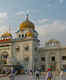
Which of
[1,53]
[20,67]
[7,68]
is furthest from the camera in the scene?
[1,53]

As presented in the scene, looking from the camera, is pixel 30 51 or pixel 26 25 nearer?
pixel 30 51

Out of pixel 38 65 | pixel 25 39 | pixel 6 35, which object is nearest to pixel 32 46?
pixel 25 39

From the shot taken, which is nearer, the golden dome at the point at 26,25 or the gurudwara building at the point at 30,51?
Result: the gurudwara building at the point at 30,51

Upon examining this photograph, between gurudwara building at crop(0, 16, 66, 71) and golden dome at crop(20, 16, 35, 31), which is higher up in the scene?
golden dome at crop(20, 16, 35, 31)

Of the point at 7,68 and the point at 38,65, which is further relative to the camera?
the point at 38,65

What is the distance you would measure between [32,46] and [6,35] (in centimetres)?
670

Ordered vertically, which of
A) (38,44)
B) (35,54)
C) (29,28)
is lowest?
(35,54)

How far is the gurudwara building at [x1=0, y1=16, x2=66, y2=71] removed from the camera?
32.1m

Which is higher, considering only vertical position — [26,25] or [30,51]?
[26,25]

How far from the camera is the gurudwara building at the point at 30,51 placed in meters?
32.1

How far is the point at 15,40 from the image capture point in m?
33.5

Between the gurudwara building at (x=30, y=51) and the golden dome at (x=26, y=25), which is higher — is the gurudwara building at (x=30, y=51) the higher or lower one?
the lower one

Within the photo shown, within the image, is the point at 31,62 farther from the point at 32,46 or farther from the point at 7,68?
the point at 7,68

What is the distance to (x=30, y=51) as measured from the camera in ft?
105
